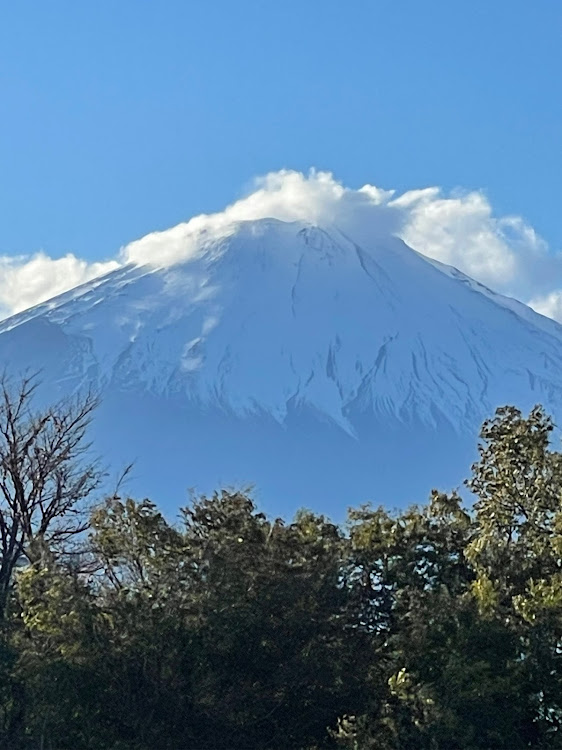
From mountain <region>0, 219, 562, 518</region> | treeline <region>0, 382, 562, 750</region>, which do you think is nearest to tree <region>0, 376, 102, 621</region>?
treeline <region>0, 382, 562, 750</region>

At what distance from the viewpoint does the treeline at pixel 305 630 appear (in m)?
18.7

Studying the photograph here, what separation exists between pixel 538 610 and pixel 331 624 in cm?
342

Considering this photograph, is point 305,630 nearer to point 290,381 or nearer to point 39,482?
point 39,482

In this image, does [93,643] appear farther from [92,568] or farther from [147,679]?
[92,568]

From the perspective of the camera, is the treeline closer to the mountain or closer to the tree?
the tree

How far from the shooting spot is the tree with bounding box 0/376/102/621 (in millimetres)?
23609

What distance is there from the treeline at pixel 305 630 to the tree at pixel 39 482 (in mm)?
1963

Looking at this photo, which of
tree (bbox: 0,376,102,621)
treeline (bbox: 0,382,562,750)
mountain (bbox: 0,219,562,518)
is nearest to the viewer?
treeline (bbox: 0,382,562,750)

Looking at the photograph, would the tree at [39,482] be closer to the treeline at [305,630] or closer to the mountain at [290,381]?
the treeline at [305,630]

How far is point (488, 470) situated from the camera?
69.5 ft

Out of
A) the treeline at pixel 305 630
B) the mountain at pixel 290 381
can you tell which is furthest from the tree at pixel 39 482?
the mountain at pixel 290 381

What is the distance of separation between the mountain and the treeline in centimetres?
14999

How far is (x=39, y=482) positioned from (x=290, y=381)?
544 feet

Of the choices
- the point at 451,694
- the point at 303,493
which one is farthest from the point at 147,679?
the point at 303,493
